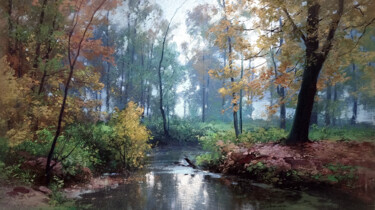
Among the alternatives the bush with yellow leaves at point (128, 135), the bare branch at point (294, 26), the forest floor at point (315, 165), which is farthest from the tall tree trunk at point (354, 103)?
the bush with yellow leaves at point (128, 135)

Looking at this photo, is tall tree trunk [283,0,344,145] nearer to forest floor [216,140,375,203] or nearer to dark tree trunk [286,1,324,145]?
dark tree trunk [286,1,324,145]

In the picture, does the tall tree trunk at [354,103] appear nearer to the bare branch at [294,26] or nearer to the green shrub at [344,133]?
the green shrub at [344,133]

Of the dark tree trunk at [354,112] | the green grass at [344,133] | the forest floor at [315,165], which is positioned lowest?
the forest floor at [315,165]

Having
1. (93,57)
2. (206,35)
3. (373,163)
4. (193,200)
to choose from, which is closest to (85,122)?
(93,57)

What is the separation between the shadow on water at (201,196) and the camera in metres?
3.39

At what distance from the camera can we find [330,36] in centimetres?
448

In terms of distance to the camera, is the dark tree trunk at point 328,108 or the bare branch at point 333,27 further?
the dark tree trunk at point 328,108

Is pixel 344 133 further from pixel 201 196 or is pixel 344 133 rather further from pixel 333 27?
pixel 201 196

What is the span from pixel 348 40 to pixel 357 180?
2.17 metres

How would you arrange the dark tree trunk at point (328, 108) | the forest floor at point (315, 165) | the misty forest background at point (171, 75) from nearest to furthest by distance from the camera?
the forest floor at point (315, 165) < the misty forest background at point (171, 75) < the dark tree trunk at point (328, 108)

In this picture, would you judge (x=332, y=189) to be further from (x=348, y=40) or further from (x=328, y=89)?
(x=328, y=89)

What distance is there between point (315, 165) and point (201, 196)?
67.3 inches

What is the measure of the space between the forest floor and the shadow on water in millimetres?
240

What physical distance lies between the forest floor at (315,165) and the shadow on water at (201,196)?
24 centimetres
